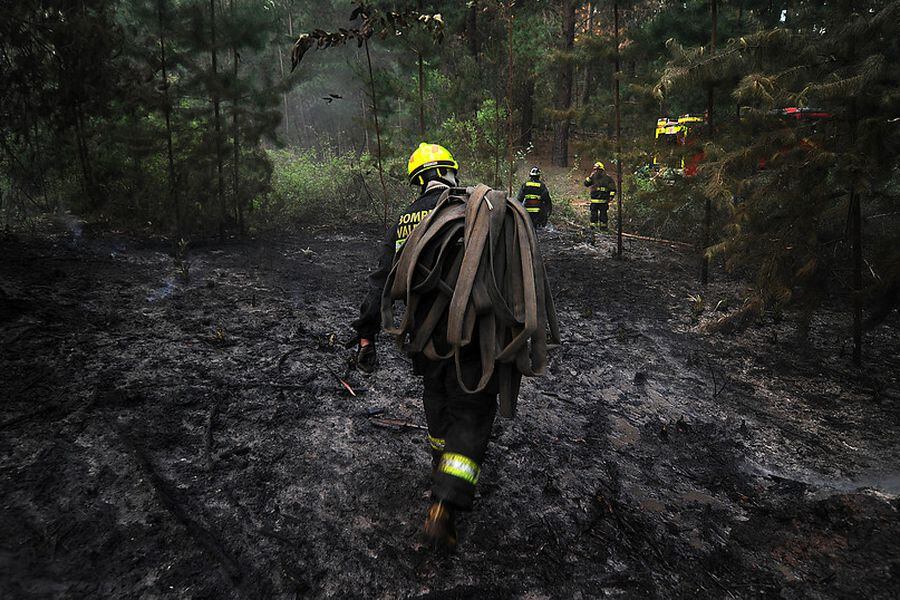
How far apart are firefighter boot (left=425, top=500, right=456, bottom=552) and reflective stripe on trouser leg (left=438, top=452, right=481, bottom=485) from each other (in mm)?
156

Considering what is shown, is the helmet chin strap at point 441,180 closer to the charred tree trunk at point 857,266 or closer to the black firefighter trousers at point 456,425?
the black firefighter trousers at point 456,425

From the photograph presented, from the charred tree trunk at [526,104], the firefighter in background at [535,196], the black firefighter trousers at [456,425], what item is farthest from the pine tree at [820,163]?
the charred tree trunk at [526,104]

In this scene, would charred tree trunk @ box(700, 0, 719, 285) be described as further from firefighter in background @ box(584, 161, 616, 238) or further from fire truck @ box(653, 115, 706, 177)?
firefighter in background @ box(584, 161, 616, 238)

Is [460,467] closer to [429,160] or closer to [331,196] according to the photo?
[429,160]

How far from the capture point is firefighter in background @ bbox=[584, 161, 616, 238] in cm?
1231

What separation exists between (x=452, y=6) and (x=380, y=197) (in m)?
6.53

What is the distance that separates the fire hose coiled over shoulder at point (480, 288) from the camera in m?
2.43

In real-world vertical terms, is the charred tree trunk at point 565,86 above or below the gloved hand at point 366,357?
above

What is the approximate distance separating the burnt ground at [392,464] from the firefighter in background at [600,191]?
21.9ft

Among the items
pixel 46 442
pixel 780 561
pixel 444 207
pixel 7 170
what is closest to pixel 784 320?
pixel 780 561

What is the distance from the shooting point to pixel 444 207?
278 centimetres

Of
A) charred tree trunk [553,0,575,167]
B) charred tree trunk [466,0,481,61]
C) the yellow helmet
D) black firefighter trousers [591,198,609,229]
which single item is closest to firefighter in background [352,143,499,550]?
the yellow helmet

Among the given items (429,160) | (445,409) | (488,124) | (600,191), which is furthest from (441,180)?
(488,124)

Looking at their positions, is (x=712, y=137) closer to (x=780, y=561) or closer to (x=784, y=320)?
(x=784, y=320)
